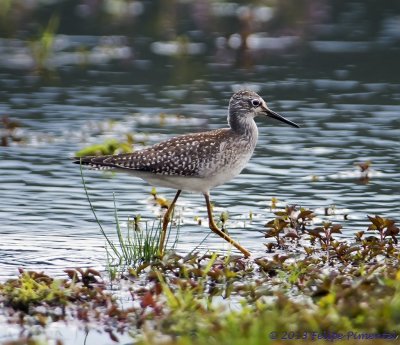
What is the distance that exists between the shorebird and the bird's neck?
2 cm

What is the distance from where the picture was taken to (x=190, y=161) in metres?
9.75

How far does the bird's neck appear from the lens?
33.9 feet

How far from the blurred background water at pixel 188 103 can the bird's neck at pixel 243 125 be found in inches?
36.9

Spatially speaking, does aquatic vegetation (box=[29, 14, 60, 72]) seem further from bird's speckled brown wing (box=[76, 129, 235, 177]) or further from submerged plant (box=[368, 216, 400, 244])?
submerged plant (box=[368, 216, 400, 244])

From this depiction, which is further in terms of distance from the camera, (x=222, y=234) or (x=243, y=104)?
(x=243, y=104)

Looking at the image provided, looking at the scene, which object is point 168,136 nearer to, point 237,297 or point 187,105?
point 187,105

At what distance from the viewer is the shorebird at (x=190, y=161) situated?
9.68 metres

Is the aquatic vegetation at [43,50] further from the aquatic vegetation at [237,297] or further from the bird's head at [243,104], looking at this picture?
the aquatic vegetation at [237,297]

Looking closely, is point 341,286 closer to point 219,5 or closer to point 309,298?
point 309,298

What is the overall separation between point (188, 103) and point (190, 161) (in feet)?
20.2

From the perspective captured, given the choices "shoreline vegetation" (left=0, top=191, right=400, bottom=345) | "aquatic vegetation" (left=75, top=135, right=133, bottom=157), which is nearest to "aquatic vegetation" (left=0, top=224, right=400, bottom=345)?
"shoreline vegetation" (left=0, top=191, right=400, bottom=345)

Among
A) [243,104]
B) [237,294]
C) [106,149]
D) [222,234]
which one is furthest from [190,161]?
[106,149]

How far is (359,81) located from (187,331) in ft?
34.0

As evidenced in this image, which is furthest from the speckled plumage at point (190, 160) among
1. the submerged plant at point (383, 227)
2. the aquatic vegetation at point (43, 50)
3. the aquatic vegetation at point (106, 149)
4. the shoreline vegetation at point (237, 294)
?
the aquatic vegetation at point (43, 50)
